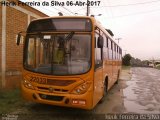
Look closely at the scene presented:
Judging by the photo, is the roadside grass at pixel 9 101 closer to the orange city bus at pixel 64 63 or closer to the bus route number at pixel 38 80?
the orange city bus at pixel 64 63

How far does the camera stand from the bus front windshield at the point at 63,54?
24.5ft

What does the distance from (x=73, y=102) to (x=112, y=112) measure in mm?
2042

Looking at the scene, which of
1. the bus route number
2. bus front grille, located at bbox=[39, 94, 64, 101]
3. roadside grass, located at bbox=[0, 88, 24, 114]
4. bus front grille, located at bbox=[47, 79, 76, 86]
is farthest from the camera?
roadside grass, located at bbox=[0, 88, 24, 114]

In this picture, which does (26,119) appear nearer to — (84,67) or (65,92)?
(65,92)

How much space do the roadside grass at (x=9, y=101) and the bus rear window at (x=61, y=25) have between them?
8.41ft

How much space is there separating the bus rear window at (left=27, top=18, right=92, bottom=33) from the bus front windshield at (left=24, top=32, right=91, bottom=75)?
0.19 m

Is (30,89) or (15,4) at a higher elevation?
(15,4)

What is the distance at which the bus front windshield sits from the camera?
7469 millimetres

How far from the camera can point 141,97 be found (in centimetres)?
1225

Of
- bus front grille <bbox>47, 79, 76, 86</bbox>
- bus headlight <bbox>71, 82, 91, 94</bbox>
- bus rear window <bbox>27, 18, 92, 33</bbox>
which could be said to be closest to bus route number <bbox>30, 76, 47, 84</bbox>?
bus front grille <bbox>47, 79, 76, 86</bbox>

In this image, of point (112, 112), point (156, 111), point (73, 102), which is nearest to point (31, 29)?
point (73, 102)

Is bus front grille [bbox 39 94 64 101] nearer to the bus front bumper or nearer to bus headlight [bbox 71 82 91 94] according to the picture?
the bus front bumper

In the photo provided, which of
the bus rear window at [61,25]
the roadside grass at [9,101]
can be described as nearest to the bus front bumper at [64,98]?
the roadside grass at [9,101]

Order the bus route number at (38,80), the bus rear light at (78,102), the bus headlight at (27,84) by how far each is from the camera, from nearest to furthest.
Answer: the bus rear light at (78,102) → the bus route number at (38,80) → the bus headlight at (27,84)
